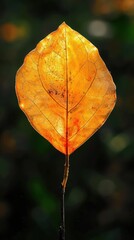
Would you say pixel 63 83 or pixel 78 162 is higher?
pixel 63 83

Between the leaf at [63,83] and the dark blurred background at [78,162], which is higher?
the leaf at [63,83]

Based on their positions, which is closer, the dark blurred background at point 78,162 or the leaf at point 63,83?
the leaf at point 63,83

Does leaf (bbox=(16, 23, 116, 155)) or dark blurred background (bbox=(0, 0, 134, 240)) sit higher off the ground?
leaf (bbox=(16, 23, 116, 155))

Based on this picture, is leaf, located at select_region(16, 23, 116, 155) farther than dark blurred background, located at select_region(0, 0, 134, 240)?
No

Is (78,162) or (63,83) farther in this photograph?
(78,162)
